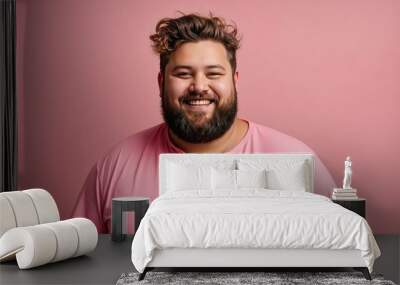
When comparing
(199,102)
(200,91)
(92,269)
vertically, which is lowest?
(92,269)

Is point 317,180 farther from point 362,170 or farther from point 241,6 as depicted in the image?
point 241,6

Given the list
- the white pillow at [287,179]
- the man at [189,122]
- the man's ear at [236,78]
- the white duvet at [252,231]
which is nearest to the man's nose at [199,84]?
the man at [189,122]

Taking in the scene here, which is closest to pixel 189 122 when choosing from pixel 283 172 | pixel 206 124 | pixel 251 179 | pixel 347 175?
pixel 206 124

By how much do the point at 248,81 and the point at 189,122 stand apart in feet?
2.52

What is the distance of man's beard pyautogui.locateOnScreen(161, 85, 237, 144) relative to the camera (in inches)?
267

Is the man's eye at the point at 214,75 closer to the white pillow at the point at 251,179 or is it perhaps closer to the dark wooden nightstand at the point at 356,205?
the white pillow at the point at 251,179

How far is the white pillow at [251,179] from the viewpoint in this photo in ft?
20.2

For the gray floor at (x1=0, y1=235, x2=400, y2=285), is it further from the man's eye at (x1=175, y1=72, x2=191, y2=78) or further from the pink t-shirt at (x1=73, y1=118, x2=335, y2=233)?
the man's eye at (x1=175, y1=72, x2=191, y2=78)

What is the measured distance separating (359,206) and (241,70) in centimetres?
187

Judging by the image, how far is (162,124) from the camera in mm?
6906

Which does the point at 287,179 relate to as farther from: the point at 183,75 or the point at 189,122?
the point at 183,75

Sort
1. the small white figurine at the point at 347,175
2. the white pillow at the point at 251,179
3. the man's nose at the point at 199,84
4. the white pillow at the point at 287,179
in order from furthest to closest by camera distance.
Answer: the man's nose at the point at 199,84 → the small white figurine at the point at 347,175 → the white pillow at the point at 287,179 → the white pillow at the point at 251,179

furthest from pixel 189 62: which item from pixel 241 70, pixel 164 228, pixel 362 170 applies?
pixel 164 228

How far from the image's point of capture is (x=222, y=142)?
6.84 metres
